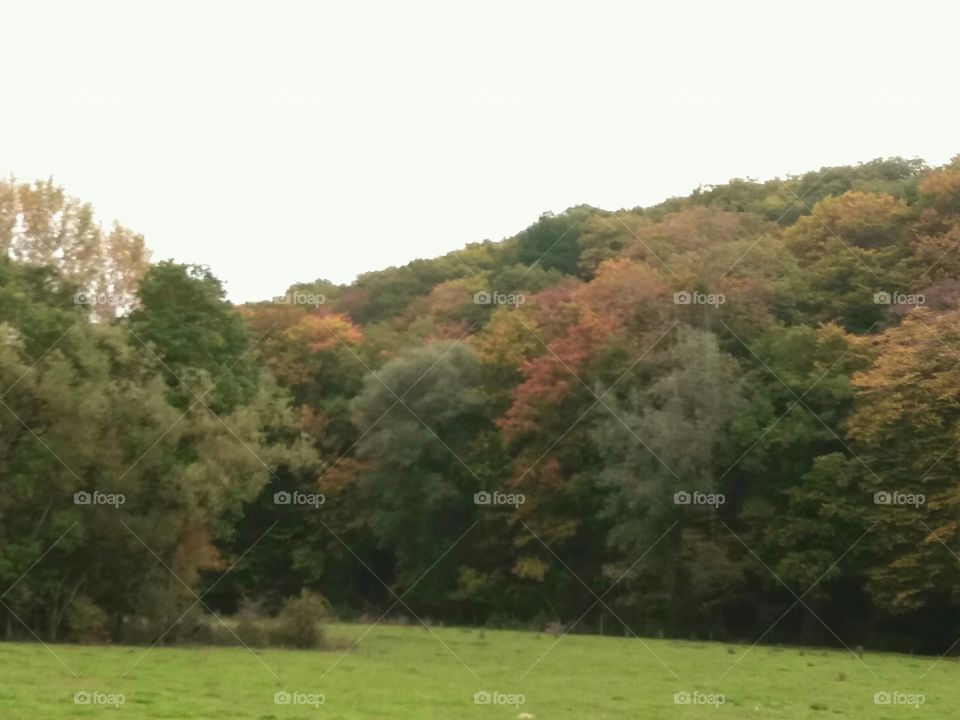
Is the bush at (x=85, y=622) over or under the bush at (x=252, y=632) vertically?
over

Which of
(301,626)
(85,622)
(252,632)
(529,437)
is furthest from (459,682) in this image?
(529,437)

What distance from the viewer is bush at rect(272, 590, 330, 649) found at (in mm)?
40438

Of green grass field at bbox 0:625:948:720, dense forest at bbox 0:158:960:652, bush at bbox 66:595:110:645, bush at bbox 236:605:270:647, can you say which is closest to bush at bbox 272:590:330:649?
bush at bbox 236:605:270:647

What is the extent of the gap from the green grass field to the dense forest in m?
5.42

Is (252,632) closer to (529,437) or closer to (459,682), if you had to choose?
(459,682)

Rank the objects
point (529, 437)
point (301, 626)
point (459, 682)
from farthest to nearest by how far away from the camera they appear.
A: point (529, 437) → point (301, 626) → point (459, 682)

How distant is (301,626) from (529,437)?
940 inches

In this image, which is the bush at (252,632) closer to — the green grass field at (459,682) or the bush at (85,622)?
the green grass field at (459,682)

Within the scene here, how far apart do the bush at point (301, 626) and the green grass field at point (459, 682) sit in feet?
5.43

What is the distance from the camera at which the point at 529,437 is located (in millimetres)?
62562

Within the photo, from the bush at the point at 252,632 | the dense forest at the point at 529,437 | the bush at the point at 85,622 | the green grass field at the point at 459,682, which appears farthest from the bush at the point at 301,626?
the bush at the point at 85,622

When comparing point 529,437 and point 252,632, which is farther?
point 529,437

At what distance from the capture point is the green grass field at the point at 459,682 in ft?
75.0

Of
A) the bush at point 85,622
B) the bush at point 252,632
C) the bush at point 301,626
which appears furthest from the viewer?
the bush at point 252,632
